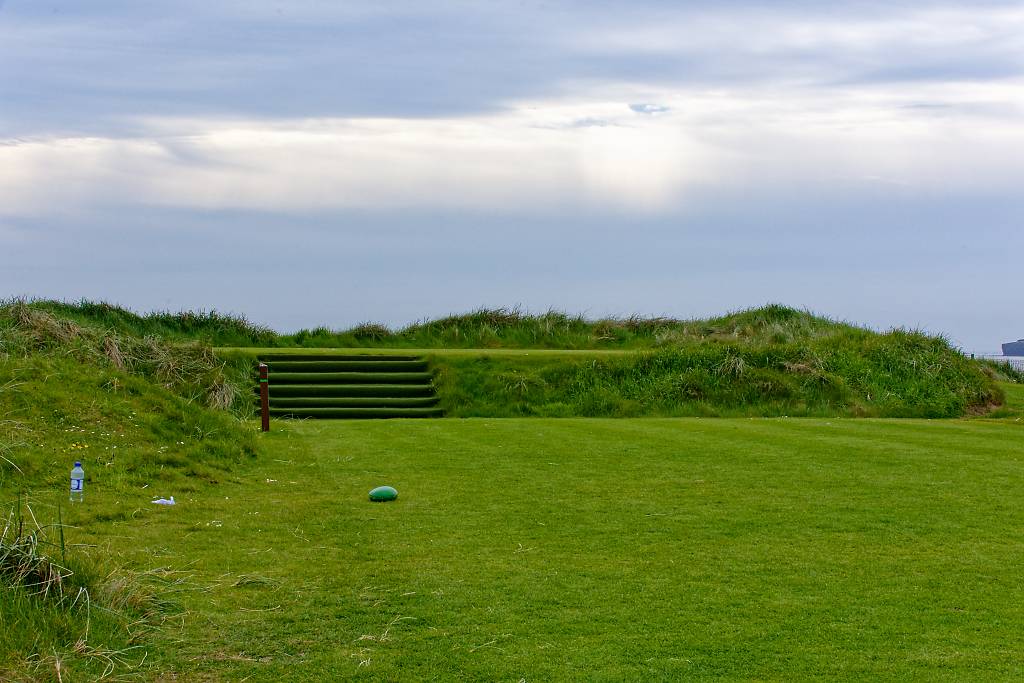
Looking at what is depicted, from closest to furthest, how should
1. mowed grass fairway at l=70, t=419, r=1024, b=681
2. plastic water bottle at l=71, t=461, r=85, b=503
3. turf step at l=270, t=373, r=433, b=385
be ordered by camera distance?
1. mowed grass fairway at l=70, t=419, r=1024, b=681
2. plastic water bottle at l=71, t=461, r=85, b=503
3. turf step at l=270, t=373, r=433, b=385

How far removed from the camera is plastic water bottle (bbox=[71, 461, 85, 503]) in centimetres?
929

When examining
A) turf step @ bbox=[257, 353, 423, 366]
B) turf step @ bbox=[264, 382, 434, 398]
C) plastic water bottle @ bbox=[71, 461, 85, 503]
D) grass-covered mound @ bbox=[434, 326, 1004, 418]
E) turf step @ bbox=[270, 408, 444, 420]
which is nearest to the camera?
plastic water bottle @ bbox=[71, 461, 85, 503]

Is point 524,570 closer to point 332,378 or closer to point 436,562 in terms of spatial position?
point 436,562

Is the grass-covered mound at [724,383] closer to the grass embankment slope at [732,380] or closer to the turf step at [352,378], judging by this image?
the grass embankment slope at [732,380]

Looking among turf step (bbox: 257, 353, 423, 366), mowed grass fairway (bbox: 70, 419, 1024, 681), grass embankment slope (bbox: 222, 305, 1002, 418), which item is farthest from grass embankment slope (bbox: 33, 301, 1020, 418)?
mowed grass fairway (bbox: 70, 419, 1024, 681)

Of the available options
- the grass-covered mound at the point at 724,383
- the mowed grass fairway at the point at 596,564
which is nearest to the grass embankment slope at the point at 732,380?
the grass-covered mound at the point at 724,383

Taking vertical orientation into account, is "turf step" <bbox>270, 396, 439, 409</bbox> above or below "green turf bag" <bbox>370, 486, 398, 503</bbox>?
above

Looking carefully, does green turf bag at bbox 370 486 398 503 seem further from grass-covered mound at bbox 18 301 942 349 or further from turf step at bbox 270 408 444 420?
grass-covered mound at bbox 18 301 942 349

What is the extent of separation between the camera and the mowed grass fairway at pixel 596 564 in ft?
17.0

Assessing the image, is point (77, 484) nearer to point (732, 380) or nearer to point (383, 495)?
point (383, 495)

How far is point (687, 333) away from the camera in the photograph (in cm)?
3006

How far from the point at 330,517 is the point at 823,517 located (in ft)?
13.8

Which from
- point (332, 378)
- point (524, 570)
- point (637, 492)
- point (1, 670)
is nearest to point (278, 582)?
Answer: point (524, 570)

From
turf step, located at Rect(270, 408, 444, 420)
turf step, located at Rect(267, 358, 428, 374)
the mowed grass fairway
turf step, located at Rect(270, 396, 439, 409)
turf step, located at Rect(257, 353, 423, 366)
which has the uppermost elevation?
turf step, located at Rect(257, 353, 423, 366)
